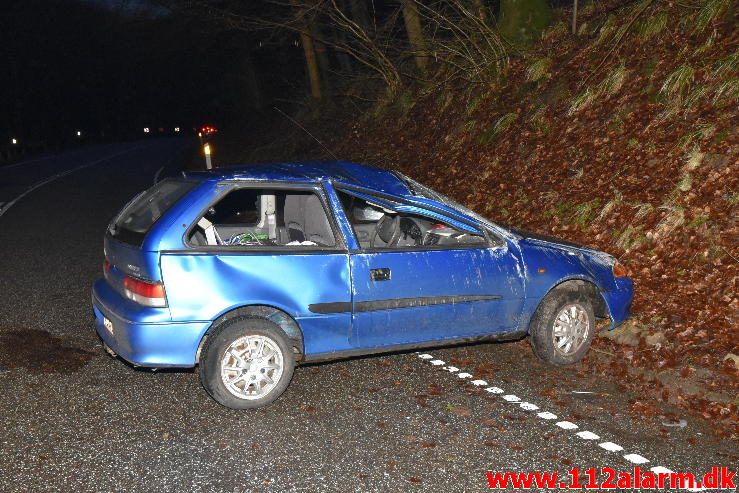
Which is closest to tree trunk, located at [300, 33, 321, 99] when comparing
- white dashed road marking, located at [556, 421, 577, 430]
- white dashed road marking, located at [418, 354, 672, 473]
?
white dashed road marking, located at [418, 354, 672, 473]

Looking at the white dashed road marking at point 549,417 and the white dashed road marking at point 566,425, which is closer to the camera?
the white dashed road marking at point 549,417

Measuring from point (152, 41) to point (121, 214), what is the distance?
111 ft

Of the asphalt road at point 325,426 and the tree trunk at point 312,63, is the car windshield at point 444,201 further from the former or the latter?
the tree trunk at point 312,63

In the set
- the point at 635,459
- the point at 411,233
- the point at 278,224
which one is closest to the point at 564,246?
the point at 411,233

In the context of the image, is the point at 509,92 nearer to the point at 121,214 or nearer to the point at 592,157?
the point at 592,157

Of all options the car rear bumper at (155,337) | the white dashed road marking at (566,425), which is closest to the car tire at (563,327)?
the white dashed road marking at (566,425)

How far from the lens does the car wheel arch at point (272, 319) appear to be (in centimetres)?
509

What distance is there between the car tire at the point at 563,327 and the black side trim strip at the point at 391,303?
21.1 inches

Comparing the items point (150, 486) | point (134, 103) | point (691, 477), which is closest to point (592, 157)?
point (691, 477)

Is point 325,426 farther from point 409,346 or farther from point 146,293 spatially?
point 146,293

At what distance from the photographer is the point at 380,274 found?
17.8 ft

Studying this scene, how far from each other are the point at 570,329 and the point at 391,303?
175 cm

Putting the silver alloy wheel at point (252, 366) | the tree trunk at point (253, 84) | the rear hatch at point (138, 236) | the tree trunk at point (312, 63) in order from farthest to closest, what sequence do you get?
the tree trunk at point (253, 84), the tree trunk at point (312, 63), the silver alloy wheel at point (252, 366), the rear hatch at point (138, 236)

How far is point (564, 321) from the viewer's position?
6.17 meters
